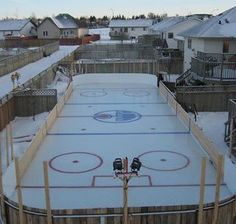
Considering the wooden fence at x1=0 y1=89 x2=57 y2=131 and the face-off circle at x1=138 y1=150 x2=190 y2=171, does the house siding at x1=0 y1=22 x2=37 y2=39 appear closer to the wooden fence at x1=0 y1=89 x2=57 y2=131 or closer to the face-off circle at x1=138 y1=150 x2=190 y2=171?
the wooden fence at x1=0 y1=89 x2=57 y2=131

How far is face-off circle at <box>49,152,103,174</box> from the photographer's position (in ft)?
27.2

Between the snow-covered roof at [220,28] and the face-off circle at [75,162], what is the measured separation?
11690mm

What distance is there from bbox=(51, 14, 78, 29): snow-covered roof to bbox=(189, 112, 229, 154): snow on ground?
41161mm

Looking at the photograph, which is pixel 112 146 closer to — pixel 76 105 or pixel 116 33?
pixel 76 105

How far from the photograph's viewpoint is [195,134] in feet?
34.4

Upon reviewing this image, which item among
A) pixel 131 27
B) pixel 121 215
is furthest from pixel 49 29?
pixel 121 215

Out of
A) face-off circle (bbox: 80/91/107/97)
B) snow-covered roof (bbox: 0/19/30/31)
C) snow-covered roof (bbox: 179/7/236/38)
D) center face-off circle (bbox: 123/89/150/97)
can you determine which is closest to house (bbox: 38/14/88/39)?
snow-covered roof (bbox: 0/19/30/31)

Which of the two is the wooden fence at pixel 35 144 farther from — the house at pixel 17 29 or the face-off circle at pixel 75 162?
the house at pixel 17 29

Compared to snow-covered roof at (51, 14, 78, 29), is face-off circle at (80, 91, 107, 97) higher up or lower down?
lower down

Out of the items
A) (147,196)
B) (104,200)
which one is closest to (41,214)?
(104,200)

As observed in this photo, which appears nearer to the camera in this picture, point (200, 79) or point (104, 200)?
point (104, 200)

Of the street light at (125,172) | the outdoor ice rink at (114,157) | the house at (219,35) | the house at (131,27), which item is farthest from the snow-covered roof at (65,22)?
the street light at (125,172)

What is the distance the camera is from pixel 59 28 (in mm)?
52344

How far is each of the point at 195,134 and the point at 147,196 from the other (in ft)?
13.4
